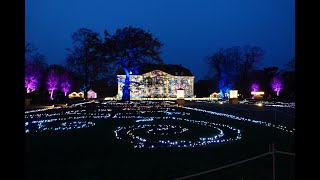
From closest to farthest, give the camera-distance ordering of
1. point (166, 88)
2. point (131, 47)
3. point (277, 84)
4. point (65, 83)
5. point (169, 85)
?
point (131, 47) < point (65, 83) < point (277, 84) < point (166, 88) < point (169, 85)

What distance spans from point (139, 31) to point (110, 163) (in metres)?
33.7

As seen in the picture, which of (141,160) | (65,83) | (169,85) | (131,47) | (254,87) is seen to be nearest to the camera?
(141,160)

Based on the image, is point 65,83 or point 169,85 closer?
point 65,83

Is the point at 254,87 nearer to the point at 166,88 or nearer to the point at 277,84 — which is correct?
the point at 277,84

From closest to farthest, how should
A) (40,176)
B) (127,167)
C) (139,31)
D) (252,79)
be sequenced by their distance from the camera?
(40,176), (127,167), (139,31), (252,79)

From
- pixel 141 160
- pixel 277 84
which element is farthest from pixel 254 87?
pixel 141 160

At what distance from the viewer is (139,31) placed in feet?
131

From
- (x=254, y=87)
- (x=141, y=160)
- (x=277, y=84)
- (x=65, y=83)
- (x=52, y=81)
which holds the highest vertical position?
(x=52, y=81)

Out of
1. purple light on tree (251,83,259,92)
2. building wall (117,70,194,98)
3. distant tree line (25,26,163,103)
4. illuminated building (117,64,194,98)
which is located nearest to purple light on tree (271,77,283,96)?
purple light on tree (251,83,259,92)

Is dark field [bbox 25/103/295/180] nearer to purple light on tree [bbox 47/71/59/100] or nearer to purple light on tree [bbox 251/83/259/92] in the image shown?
purple light on tree [bbox 47/71/59/100]
